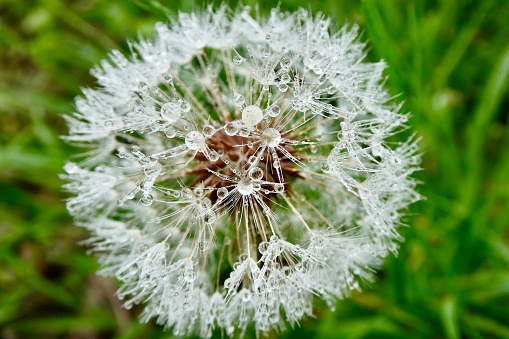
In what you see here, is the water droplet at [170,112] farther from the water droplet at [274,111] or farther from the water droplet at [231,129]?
the water droplet at [274,111]

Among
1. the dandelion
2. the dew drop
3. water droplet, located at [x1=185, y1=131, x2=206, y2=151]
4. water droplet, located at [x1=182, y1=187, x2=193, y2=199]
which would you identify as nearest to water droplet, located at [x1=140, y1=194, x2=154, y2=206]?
the dandelion

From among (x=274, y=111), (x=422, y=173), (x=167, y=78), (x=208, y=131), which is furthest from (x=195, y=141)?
Answer: (x=422, y=173)

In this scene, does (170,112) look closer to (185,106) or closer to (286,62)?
(185,106)

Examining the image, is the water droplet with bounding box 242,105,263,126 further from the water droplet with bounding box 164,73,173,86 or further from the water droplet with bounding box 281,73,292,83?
the water droplet with bounding box 164,73,173,86

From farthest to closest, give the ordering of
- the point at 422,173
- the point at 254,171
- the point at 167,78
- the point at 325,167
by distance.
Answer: the point at 422,173 < the point at 167,78 < the point at 325,167 < the point at 254,171

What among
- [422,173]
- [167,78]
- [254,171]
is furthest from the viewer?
[422,173]

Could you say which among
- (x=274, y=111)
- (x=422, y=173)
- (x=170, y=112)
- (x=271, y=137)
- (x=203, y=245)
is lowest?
(x=203, y=245)
